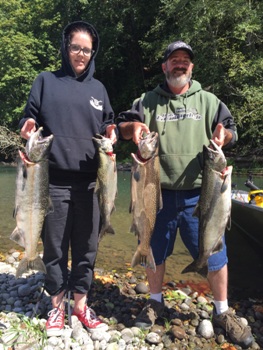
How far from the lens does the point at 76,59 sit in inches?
139

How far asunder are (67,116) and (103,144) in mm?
446

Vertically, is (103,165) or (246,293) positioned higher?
(103,165)

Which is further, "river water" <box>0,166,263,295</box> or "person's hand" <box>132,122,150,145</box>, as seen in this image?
"river water" <box>0,166,263,295</box>

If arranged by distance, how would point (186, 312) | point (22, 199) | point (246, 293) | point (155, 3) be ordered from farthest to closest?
point (155, 3) < point (246, 293) < point (186, 312) < point (22, 199)

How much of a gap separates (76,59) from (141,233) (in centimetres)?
185

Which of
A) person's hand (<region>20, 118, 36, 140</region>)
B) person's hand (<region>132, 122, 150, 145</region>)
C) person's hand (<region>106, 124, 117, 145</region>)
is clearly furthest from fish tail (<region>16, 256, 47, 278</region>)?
person's hand (<region>132, 122, 150, 145</region>)

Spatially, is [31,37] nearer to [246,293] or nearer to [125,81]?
[125,81]

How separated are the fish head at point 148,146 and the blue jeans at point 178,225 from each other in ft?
1.93

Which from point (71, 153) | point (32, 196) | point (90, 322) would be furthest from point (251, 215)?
point (32, 196)

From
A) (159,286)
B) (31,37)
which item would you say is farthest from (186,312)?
(31,37)

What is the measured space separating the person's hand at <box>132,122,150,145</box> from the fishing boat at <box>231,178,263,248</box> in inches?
147

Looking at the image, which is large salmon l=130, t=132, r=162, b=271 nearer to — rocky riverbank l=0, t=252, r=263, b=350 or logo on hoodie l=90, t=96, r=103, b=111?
logo on hoodie l=90, t=96, r=103, b=111

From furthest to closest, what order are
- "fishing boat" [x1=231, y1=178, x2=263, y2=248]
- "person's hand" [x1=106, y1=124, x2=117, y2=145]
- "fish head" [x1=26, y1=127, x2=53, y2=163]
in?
"fishing boat" [x1=231, y1=178, x2=263, y2=248] < "person's hand" [x1=106, y1=124, x2=117, y2=145] < "fish head" [x1=26, y1=127, x2=53, y2=163]

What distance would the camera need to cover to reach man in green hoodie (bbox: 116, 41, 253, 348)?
372cm
